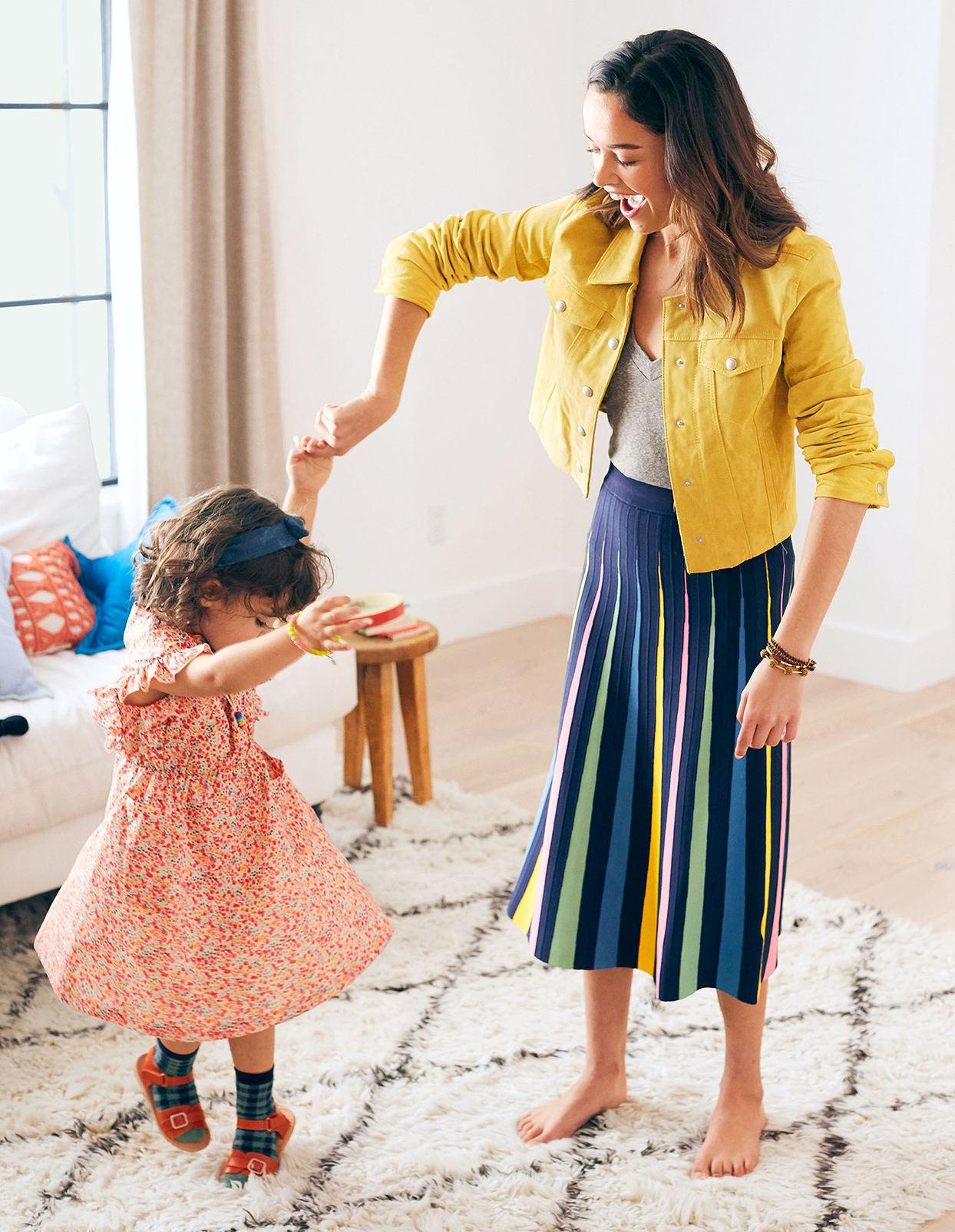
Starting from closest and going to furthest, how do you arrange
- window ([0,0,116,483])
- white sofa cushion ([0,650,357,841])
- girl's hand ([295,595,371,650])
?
girl's hand ([295,595,371,650]), white sofa cushion ([0,650,357,841]), window ([0,0,116,483])

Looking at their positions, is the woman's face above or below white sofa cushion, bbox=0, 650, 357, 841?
above

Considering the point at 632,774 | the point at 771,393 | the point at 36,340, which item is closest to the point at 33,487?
the point at 36,340

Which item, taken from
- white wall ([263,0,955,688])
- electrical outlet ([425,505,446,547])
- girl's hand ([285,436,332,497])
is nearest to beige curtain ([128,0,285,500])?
white wall ([263,0,955,688])

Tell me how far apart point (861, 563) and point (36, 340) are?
2.42 metres

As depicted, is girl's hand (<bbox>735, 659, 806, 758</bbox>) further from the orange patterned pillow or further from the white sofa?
the orange patterned pillow

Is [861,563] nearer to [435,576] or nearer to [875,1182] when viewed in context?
[435,576]

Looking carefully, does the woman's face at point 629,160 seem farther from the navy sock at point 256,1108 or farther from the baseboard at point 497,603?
the baseboard at point 497,603

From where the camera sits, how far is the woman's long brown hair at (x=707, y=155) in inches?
49.3

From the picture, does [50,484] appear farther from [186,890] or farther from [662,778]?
[662,778]

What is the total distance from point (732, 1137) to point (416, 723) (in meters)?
1.29

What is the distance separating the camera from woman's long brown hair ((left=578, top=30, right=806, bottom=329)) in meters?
1.25

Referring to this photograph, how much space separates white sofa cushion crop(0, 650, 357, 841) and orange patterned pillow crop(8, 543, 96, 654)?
0.05 metres

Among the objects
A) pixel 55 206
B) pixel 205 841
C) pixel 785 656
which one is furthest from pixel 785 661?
pixel 55 206

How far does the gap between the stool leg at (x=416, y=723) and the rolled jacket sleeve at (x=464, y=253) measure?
4.20 ft
